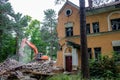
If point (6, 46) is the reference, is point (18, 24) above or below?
above

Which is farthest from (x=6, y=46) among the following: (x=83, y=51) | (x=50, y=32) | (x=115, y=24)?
(x=50, y=32)

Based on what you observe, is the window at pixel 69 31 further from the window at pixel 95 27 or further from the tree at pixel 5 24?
the tree at pixel 5 24

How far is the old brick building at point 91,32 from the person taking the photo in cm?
2353

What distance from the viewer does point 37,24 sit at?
63594mm

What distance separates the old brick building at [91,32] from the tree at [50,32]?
1314 inches

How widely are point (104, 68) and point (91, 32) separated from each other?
24.3 feet

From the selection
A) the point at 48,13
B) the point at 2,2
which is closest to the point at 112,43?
the point at 2,2

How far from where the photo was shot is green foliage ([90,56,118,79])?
1844 cm

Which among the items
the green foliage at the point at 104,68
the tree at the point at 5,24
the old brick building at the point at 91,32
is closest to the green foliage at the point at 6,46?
the tree at the point at 5,24

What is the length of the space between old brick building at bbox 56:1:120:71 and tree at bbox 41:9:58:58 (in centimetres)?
3339

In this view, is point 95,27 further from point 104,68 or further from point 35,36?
point 35,36

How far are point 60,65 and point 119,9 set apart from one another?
1105cm

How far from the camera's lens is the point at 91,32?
2564 centimetres

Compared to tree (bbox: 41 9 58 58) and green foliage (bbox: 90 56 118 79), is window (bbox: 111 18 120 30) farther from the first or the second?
tree (bbox: 41 9 58 58)
